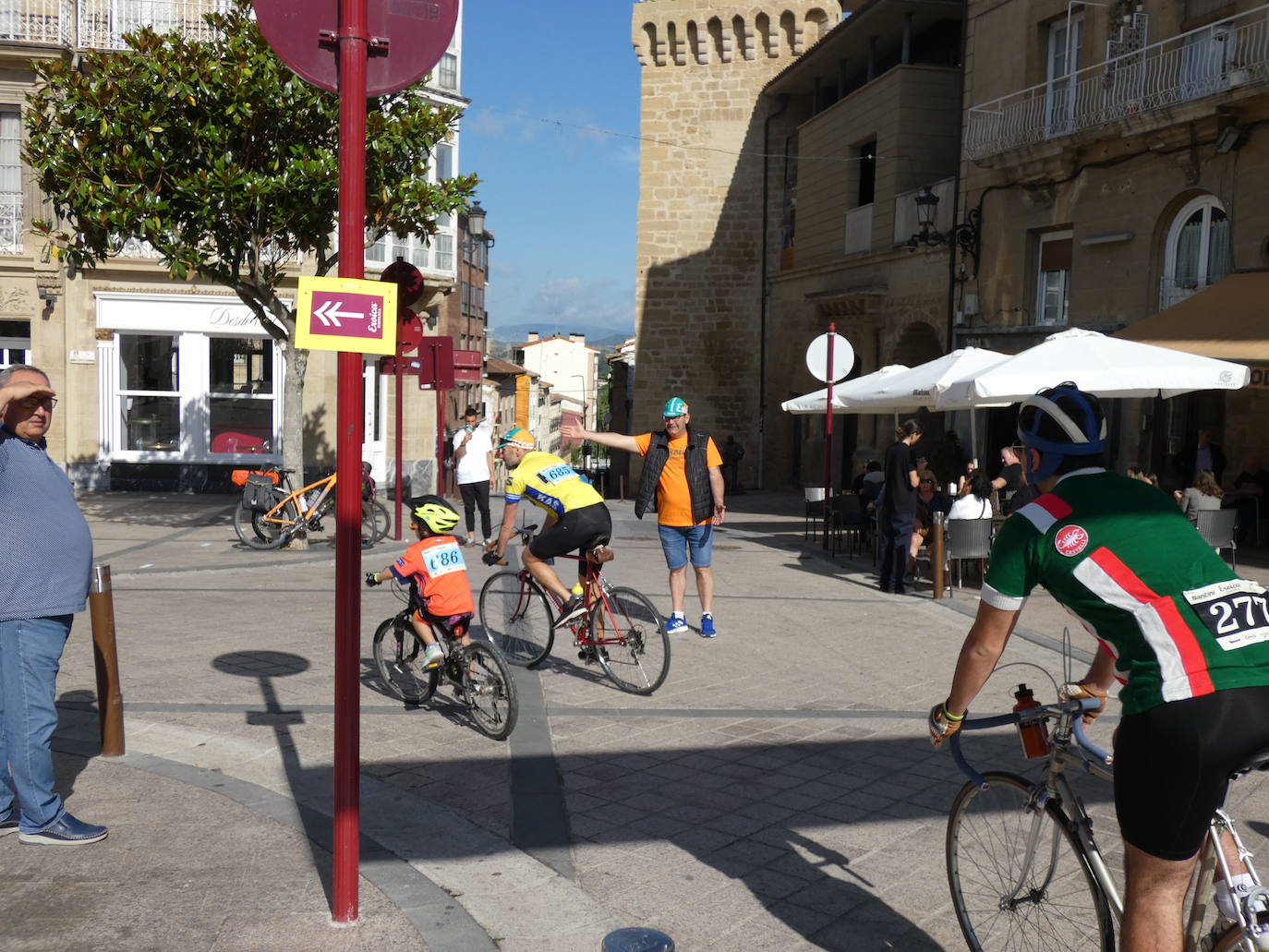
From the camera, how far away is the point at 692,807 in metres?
5.11

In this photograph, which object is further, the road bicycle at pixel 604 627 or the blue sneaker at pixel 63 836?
the road bicycle at pixel 604 627

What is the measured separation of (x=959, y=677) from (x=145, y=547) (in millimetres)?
12961

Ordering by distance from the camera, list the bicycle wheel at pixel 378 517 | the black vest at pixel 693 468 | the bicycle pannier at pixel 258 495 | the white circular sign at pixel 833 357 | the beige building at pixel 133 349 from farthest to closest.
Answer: the beige building at pixel 133 349, the bicycle wheel at pixel 378 517, the bicycle pannier at pixel 258 495, the white circular sign at pixel 833 357, the black vest at pixel 693 468

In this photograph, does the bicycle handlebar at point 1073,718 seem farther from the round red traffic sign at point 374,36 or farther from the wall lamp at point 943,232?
the wall lamp at point 943,232

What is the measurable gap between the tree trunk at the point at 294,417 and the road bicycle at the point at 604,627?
7.10 meters

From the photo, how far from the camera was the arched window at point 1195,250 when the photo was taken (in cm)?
1559

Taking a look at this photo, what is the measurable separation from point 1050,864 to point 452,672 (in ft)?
12.2

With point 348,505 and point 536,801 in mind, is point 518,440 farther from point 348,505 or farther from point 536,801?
point 348,505

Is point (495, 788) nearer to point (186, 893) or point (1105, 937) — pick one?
point (186, 893)

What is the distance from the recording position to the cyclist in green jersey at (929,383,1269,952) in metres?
2.62

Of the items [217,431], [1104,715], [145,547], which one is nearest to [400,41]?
[1104,715]

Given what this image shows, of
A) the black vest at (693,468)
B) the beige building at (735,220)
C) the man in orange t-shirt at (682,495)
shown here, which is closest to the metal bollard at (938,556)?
the man in orange t-shirt at (682,495)


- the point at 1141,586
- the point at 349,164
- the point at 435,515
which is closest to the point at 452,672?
the point at 435,515

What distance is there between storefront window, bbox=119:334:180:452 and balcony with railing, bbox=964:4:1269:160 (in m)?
14.7
